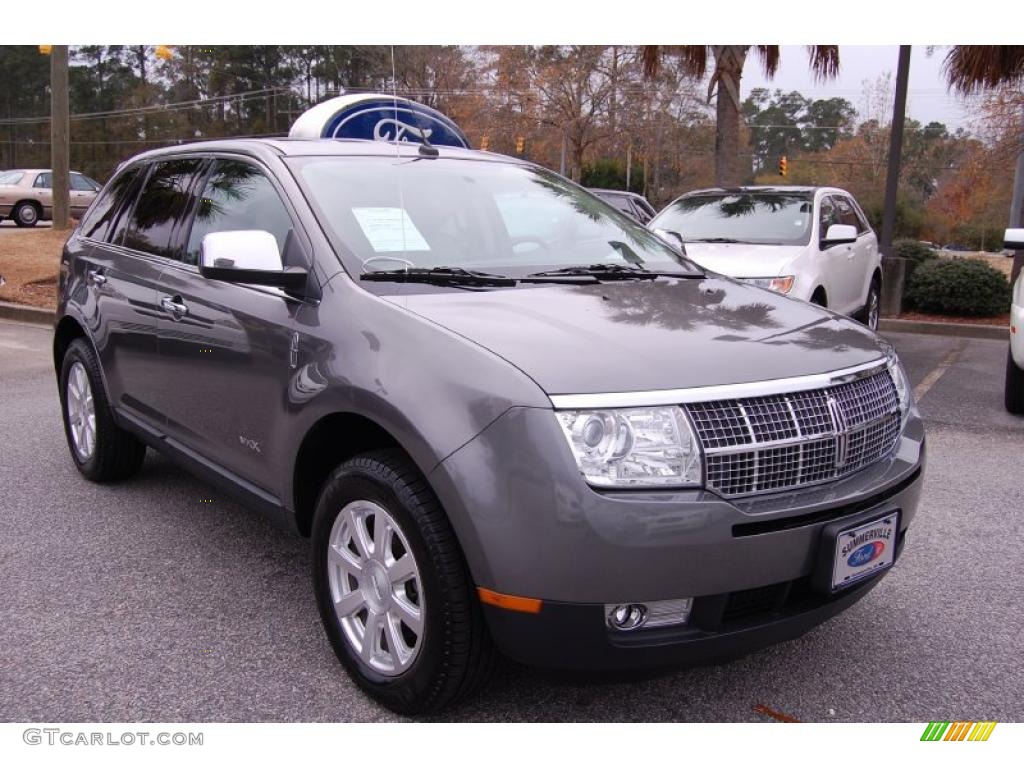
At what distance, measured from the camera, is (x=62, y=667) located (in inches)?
118

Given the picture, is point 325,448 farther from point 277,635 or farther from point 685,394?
point 685,394

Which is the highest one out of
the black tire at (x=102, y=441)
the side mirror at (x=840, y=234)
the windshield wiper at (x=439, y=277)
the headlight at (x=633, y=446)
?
the side mirror at (x=840, y=234)

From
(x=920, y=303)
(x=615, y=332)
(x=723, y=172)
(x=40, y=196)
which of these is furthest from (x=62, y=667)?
(x=40, y=196)

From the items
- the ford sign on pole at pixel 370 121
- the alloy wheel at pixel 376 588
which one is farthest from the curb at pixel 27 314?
the alloy wheel at pixel 376 588

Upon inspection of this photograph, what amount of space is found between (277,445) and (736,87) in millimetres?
12372

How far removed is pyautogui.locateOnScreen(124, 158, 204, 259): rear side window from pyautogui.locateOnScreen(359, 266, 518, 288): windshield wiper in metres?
1.38

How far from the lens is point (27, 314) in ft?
38.7

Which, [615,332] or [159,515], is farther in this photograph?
[159,515]

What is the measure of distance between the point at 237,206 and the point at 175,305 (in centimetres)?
49

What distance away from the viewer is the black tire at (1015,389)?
6.79 m

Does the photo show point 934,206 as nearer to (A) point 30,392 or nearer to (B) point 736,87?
(B) point 736,87

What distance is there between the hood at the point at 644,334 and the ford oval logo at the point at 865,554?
510 millimetres

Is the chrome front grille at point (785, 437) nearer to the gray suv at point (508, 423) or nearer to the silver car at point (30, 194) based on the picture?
the gray suv at point (508, 423)

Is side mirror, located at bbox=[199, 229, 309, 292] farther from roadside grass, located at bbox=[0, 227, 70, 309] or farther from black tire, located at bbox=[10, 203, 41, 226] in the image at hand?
black tire, located at bbox=[10, 203, 41, 226]
